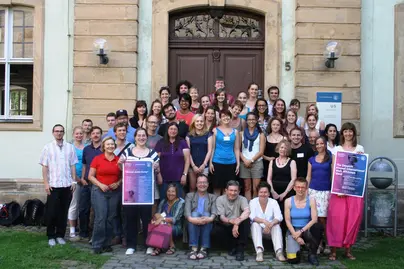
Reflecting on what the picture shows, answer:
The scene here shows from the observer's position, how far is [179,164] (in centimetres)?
752

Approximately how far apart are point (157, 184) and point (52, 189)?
1622mm

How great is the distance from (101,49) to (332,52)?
174 inches

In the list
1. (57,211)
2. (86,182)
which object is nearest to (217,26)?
(86,182)

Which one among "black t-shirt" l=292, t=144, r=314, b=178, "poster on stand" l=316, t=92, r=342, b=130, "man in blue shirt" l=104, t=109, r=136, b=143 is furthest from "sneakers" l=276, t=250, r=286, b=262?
"poster on stand" l=316, t=92, r=342, b=130

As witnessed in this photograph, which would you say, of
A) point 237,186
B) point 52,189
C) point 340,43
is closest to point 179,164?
point 237,186

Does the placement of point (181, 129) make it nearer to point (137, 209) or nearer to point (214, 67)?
point (137, 209)

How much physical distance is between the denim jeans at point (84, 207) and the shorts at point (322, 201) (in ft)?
11.7

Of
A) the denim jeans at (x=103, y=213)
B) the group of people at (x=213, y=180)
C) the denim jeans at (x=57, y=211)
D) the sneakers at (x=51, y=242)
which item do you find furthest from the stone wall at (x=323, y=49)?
the sneakers at (x=51, y=242)

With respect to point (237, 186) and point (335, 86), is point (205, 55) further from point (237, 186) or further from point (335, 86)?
point (237, 186)

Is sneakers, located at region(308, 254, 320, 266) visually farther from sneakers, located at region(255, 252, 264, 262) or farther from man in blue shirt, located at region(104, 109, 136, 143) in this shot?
man in blue shirt, located at region(104, 109, 136, 143)

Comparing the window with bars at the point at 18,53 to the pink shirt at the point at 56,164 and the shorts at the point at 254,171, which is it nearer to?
the pink shirt at the point at 56,164

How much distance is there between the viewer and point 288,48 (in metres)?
9.92

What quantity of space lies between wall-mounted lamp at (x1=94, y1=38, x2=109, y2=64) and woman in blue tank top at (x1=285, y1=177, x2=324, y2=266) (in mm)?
4686

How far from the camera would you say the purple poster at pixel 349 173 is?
7.18 m
